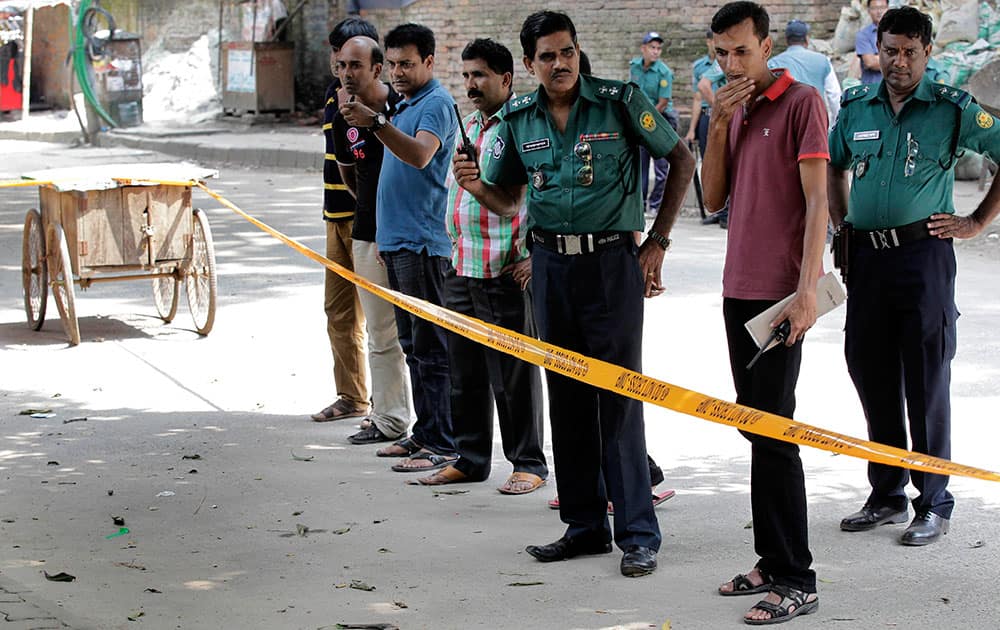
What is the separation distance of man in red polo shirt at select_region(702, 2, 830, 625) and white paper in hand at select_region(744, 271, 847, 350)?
3 cm

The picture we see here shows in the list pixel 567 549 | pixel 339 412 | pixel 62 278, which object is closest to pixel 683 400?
pixel 567 549

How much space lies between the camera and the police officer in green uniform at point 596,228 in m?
4.79

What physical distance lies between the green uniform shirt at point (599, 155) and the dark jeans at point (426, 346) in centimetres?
168

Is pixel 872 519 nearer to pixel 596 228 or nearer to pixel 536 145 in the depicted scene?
pixel 596 228

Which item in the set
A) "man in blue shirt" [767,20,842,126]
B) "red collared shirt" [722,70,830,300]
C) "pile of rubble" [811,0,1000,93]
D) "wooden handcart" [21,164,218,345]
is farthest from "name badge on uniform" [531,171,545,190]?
"pile of rubble" [811,0,1000,93]

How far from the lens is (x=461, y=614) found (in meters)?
4.55

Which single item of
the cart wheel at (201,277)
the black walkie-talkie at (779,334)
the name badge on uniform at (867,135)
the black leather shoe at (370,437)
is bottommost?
the black leather shoe at (370,437)

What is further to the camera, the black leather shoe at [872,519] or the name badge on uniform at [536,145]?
the black leather shoe at [872,519]

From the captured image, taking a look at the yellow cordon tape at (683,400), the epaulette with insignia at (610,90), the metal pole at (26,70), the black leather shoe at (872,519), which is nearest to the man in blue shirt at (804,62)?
the yellow cordon tape at (683,400)

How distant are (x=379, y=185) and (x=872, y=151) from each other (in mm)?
2373

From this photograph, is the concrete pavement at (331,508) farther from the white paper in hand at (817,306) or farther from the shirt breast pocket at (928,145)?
the shirt breast pocket at (928,145)

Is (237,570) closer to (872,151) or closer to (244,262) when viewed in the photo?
(872,151)

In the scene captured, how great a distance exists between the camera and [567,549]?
16.7 ft

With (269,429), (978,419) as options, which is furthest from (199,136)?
(978,419)
